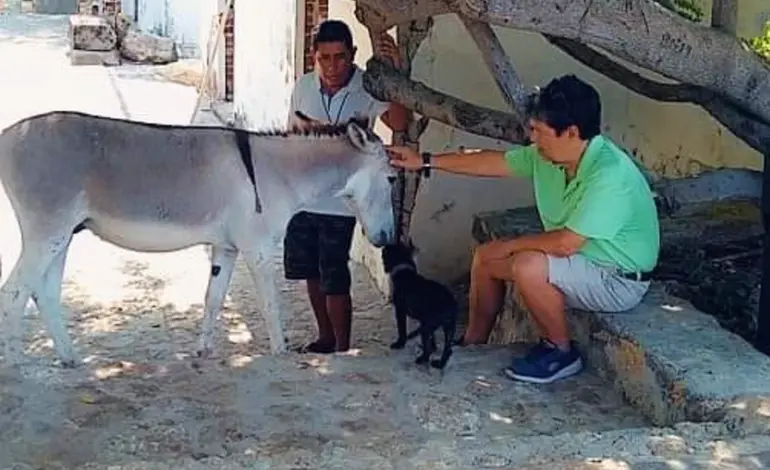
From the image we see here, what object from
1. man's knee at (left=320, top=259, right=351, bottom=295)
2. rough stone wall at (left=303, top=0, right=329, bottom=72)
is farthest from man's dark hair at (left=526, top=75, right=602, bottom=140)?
rough stone wall at (left=303, top=0, right=329, bottom=72)

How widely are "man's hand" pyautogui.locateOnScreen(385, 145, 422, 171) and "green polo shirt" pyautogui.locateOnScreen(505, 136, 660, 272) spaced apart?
0.45 metres

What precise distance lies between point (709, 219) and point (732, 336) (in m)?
2.19

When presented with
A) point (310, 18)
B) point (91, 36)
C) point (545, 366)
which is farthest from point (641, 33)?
point (91, 36)

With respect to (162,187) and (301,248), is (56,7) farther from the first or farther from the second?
(162,187)

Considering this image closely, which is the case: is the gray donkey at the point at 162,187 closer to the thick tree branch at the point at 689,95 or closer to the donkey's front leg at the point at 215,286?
the donkey's front leg at the point at 215,286

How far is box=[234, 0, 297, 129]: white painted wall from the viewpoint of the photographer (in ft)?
34.4

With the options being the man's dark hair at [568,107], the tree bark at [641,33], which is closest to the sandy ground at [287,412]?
the man's dark hair at [568,107]

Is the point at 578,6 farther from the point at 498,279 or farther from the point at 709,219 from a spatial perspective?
the point at 709,219

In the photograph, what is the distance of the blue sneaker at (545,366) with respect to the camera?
16.1 feet

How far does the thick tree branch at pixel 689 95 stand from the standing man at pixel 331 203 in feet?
2.95

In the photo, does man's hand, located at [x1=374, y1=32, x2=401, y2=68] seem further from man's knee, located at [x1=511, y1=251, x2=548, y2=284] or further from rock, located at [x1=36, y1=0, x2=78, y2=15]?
rock, located at [x1=36, y1=0, x2=78, y2=15]

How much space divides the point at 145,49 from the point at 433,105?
12573 mm

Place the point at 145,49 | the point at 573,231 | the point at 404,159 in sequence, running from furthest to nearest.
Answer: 1. the point at 145,49
2. the point at 404,159
3. the point at 573,231

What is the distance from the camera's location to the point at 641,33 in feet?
16.4
